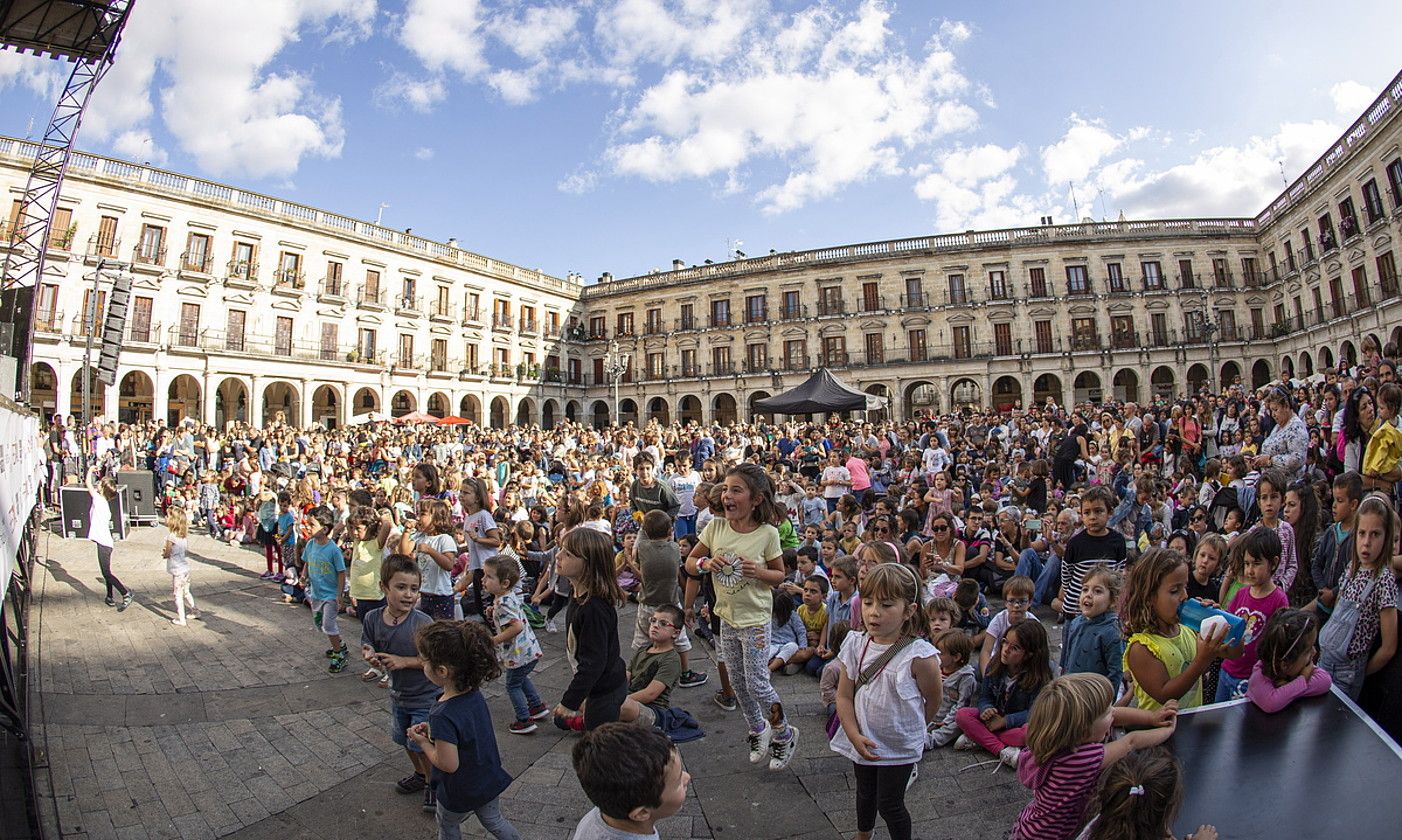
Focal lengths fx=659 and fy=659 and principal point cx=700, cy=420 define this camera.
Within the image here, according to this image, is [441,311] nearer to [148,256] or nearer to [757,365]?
[148,256]

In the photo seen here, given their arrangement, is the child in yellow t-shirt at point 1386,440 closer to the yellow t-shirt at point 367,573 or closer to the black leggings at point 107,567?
the yellow t-shirt at point 367,573

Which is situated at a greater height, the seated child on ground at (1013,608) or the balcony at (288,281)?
the balcony at (288,281)

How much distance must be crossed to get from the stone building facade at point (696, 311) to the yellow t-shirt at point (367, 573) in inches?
1006

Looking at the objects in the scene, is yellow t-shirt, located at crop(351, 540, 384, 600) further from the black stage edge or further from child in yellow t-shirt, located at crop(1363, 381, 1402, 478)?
child in yellow t-shirt, located at crop(1363, 381, 1402, 478)

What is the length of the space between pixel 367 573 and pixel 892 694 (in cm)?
470

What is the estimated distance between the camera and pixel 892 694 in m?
2.85

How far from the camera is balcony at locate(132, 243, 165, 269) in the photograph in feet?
84.9

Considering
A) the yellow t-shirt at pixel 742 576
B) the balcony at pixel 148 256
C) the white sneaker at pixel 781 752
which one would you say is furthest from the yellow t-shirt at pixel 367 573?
the balcony at pixel 148 256

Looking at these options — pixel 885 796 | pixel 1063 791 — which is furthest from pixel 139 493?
pixel 1063 791

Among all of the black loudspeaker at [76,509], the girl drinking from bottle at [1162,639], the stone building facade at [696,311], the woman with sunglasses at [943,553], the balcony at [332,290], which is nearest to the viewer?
the girl drinking from bottle at [1162,639]

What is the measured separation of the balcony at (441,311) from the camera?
3550 cm

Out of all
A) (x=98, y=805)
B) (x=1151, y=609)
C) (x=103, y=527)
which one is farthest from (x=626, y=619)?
(x=103, y=527)

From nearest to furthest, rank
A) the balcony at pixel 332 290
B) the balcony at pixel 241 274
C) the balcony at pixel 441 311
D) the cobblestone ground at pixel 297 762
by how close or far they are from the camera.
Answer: the cobblestone ground at pixel 297 762 → the balcony at pixel 241 274 → the balcony at pixel 332 290 → the balcony at pixel 441 311

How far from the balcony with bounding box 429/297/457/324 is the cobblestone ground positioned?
3062 cm
